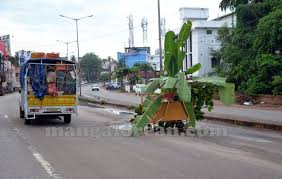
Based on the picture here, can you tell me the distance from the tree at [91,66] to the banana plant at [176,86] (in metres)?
142

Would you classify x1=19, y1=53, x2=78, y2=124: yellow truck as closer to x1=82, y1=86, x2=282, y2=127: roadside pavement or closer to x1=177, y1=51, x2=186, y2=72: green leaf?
x1=177, y1=51, x2=186, y2=72: green leaf

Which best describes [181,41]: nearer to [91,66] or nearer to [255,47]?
[255,47]

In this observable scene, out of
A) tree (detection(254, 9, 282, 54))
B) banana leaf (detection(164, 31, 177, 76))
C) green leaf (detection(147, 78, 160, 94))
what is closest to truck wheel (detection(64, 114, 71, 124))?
green leaf (detection(147, 78, 160, 94))

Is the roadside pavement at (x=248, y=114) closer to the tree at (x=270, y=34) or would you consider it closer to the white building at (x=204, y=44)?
the tree at (x=270, y=34)

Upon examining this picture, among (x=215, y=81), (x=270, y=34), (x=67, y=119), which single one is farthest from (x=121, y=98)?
(x=215, y=81)

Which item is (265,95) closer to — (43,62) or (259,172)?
(43,62)

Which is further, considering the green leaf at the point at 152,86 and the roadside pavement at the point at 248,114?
the roadside pavement at the point at 248,114

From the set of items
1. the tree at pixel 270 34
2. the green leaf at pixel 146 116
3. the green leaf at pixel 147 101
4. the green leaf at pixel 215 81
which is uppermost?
the tree at pixel 270 34

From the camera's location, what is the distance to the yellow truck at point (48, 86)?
18328 mm

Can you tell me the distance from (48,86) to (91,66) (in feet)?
456

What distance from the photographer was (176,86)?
45.9 ft

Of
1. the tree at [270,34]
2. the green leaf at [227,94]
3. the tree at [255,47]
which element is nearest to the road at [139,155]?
the green leaf at [227,94]

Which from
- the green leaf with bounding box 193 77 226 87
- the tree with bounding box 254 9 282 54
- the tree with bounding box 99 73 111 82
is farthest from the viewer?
the tree with bounding box 99 73 111 82

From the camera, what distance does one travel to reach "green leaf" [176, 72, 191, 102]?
44.8ft
